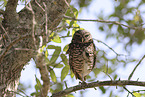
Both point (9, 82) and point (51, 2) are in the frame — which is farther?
point (51, 2)

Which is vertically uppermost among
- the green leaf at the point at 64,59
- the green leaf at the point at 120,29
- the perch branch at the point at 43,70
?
the green leaf at the point at 120,29

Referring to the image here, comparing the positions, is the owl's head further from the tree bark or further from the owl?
the tree bark

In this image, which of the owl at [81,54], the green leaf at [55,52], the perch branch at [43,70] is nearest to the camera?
the perch branch at [43,70]

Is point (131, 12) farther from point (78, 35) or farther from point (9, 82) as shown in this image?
point (9, 82)

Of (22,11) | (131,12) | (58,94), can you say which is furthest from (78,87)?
(131,12)

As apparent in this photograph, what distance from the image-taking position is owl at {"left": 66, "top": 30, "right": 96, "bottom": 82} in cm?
306

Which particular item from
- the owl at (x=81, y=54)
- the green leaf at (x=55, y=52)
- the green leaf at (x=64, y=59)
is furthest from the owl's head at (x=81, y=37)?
the green leaf at (x=55, y=52)

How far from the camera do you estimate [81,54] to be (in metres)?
3.08

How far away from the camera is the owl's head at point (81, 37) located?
3113mm

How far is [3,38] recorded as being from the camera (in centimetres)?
221

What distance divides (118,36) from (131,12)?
0.45 meters

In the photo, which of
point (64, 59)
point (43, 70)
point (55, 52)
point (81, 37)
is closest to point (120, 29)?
point (81, 37)

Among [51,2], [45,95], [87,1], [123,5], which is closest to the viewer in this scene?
[45,95]

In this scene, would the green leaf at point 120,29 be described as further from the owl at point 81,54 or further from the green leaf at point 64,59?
the green leaf at point 64,59
